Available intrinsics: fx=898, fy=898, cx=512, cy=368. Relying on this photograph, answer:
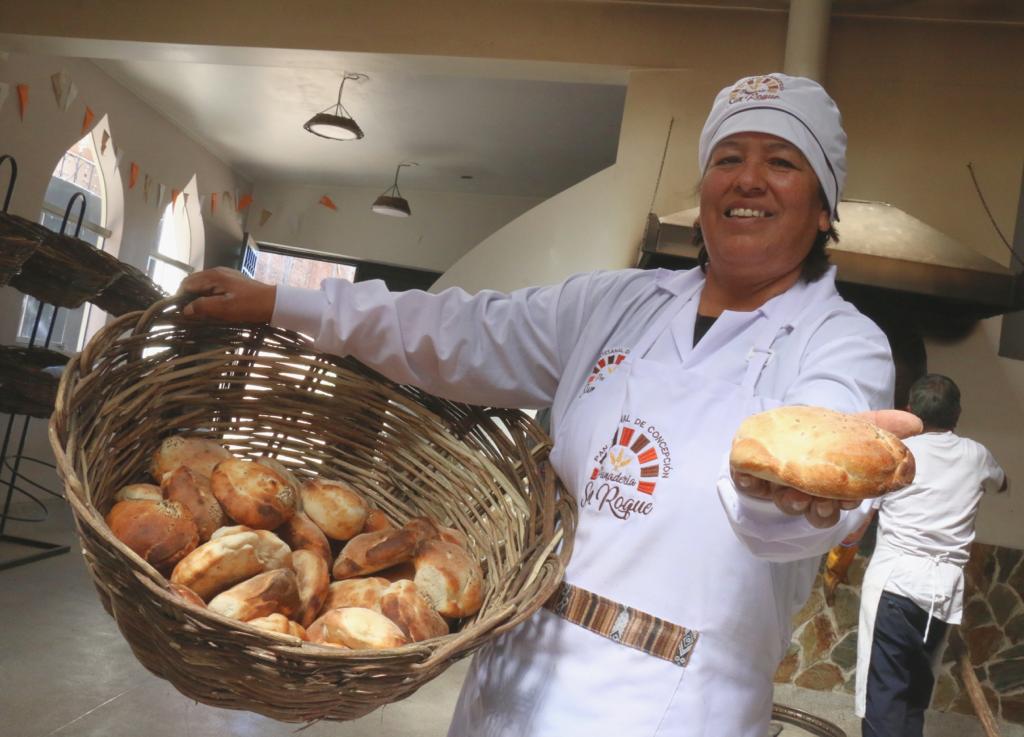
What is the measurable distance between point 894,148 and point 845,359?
10.4ft

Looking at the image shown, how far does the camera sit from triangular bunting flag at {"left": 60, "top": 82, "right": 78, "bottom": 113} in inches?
244

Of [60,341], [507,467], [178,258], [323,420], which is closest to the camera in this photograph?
[507,467]

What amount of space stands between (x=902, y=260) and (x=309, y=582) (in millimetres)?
2754

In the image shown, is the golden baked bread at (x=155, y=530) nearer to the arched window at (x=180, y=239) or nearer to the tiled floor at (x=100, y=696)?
the tiled floor at (x=100, y=696)

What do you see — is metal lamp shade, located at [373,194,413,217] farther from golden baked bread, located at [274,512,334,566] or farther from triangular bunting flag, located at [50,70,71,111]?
golden baked bread, located at [274,512,334,566]

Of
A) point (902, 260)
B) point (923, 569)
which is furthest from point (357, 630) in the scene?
point (902, 260)

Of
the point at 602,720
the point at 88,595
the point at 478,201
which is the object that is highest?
the point at 478,201

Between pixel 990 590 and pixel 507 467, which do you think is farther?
pixel 990 590

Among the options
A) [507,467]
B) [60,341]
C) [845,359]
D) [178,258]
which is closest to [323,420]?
[507,467]

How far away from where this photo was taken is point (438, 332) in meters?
1.29

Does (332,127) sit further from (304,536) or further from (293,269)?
(304,536)

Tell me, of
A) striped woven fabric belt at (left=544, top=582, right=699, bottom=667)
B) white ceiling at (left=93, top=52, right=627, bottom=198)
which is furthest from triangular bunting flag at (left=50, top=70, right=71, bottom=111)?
striped woven fabric belt at (left=544, top=582, right=699, bottom=667)

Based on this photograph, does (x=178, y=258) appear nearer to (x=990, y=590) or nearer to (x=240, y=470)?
(x=990, y=590)

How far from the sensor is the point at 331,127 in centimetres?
579
